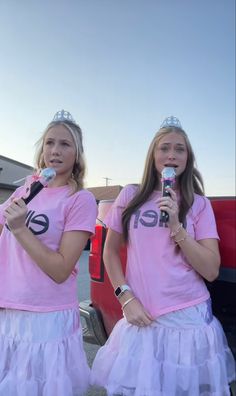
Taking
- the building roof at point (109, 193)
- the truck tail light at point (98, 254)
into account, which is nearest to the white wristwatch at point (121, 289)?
the truck tail light at point (98, 254)

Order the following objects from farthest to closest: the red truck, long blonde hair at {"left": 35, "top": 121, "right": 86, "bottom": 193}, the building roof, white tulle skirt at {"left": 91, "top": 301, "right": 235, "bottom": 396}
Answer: the building roof < the red truck < long blonde hair at {"left": 35, "top": 121, "right": 86, "bottom": 193} < white tulle skirt at {"left": 91, "top": 301, "right": 235, "bottom": 396}

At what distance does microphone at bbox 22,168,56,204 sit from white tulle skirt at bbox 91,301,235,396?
74 centimetres

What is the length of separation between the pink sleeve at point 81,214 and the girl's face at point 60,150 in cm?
16

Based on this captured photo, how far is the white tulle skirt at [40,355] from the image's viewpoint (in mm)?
1536

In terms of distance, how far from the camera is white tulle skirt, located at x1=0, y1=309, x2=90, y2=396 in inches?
60.5

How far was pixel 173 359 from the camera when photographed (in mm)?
1604

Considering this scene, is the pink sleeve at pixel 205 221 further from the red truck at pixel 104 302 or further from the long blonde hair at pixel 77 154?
the long blonde hair at pixel 77 154

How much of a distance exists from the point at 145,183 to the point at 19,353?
938mm

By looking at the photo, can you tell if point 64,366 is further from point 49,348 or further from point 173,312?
point 173,312

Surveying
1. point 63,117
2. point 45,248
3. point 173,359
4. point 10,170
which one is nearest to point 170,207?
point 45,248

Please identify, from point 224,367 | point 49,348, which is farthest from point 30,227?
point 224,367

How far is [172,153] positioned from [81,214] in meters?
0.51

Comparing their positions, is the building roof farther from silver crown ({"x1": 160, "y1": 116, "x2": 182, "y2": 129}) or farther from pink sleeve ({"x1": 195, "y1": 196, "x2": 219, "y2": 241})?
pink sleeve ({"x1": 195, "y1": 196, "x2": 219, "y2": 241})

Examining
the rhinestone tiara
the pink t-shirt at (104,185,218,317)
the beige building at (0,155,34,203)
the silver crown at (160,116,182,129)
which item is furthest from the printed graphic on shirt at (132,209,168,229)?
the beige building at (0,155,34,203)
